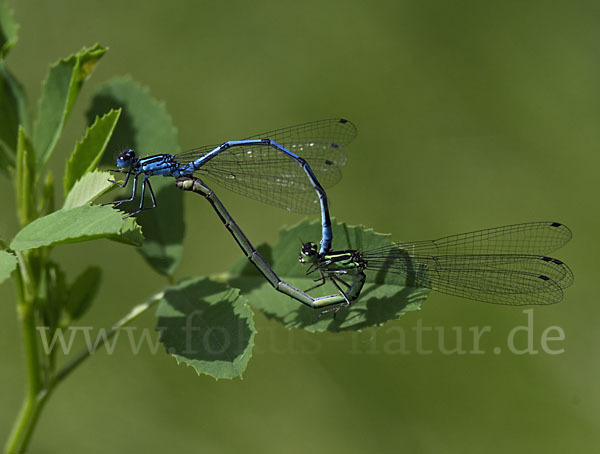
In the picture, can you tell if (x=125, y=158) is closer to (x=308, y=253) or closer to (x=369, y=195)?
(x=308, y=253)

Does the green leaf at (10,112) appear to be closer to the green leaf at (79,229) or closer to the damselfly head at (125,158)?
the damselfly head at (125,158)

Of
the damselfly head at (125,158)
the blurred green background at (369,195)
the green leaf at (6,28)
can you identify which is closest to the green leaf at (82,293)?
the damselfly head at (125,158)

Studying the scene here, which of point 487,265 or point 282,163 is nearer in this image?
point 487,265

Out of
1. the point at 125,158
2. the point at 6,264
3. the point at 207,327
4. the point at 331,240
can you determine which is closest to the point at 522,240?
the point at 331,240

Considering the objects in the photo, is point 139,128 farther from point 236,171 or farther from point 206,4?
point 206,4

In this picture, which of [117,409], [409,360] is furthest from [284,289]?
[117,409]

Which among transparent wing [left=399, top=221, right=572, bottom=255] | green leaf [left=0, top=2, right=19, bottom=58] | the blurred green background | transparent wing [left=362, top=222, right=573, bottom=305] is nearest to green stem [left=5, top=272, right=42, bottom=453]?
green leaf [left=0, top=2, right=19, bottom=58]
